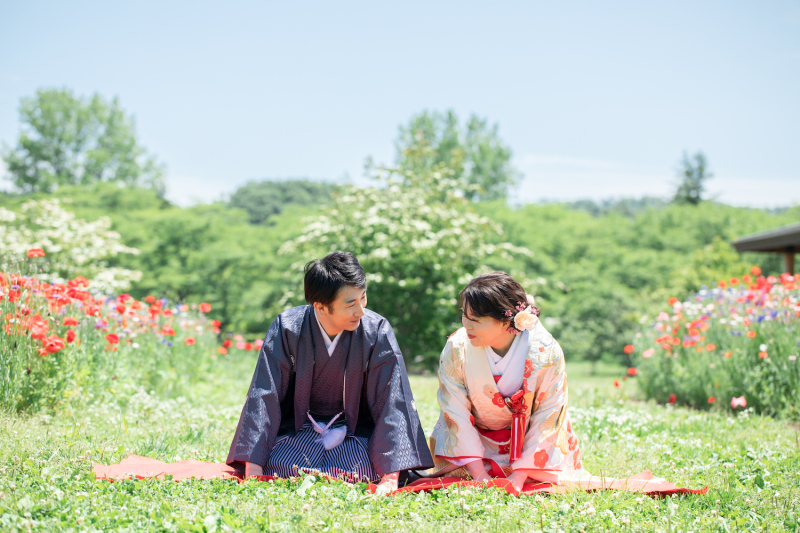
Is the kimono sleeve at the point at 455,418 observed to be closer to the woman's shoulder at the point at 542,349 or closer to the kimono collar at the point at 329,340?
the woman's shoulder at the point at 542,349

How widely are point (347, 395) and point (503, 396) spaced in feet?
2.64

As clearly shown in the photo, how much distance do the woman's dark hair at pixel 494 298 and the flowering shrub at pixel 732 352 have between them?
3.10m

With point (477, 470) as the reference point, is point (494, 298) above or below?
above

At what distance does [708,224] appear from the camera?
2059 cm

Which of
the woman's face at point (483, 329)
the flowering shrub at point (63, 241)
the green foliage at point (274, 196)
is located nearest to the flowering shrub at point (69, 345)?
the woman's face at point (483, 329)

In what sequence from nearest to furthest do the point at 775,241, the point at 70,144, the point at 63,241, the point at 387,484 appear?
the point at 387,484 → the point at 775,241 → the point at 63,241 → the point at 70,144

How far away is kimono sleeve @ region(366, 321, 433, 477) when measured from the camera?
2.91 meters

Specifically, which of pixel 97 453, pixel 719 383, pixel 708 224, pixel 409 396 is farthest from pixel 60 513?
pixel 708 224

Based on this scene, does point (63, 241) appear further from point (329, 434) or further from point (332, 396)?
point (329, 434)

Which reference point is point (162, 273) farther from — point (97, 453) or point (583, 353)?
point (97, 453)

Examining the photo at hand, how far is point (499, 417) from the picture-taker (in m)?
3.10

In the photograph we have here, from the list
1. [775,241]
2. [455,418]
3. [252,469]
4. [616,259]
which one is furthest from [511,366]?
[616,259]

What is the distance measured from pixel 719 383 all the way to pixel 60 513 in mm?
5299

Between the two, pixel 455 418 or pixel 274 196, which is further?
pixel 274 196
